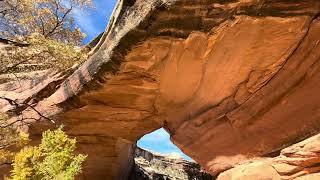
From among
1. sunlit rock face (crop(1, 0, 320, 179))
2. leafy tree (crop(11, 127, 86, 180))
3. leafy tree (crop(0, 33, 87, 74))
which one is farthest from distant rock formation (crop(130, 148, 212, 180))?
leafy tree (crop(11, 127, 86, 180))

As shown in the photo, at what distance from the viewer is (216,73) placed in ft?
29.3

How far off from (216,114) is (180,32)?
2473 millimetres

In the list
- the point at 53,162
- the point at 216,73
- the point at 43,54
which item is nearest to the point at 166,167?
the point at 43,54

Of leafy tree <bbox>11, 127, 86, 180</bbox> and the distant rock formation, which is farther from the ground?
the distant rock formation

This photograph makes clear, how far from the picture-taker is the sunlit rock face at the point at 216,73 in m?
7.67

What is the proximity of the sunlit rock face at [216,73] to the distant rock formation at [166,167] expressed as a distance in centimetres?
884

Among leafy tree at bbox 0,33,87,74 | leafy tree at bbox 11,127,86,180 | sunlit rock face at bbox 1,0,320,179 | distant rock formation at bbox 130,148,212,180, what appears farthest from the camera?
distant rock formation at bbox 130,148,212,180

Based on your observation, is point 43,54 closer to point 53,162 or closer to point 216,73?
point 53,162

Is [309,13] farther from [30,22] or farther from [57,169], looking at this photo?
[30,22]

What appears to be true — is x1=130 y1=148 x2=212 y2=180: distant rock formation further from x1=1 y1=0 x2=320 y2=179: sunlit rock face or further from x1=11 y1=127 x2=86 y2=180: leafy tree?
x1=11 y1=127 x2=86 y2=180: leafy tree

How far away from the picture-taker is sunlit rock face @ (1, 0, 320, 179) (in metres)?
7.67

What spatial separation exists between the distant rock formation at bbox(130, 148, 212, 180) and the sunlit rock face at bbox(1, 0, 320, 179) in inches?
348

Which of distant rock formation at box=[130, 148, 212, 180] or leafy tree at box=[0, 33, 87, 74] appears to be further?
distant rock formation at box=[130, 148, 212, 180]

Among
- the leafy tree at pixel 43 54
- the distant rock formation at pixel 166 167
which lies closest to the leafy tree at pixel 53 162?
the leafy tree at pixel 43 54
